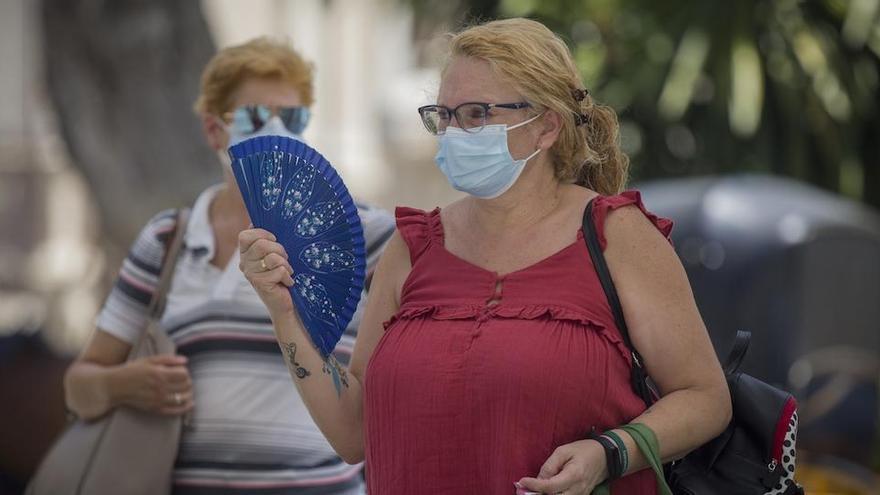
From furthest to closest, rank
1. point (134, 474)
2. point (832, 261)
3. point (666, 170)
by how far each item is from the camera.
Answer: point (666, 170) → point (832, 261) → point (134, 474)

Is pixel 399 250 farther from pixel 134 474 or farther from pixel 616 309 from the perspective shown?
pixel 134 474

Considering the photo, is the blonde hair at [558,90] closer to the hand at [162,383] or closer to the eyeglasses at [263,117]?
the eyeglasses at [263,117]

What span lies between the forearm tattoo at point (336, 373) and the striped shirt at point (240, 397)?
460 millimetres

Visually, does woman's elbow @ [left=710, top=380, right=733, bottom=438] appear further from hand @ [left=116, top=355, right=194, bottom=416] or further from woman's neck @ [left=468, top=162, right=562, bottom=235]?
hand @ [left=116, top=355, right=194, bottom=416]

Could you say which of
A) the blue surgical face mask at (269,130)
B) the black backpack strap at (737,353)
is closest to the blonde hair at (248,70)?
the blue surgical face mask at (269,130)

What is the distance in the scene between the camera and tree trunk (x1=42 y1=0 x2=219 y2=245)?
8.41 metres

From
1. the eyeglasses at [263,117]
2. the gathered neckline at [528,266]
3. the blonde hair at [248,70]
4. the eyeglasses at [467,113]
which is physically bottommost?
the gathered neckline at [528,266]

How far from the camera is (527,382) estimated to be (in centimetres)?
259

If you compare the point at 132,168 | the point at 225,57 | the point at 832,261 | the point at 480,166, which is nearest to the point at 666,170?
the point at 832,261

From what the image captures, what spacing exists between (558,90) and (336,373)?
2.17 feet

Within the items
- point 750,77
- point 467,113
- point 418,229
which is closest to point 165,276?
point 418,229

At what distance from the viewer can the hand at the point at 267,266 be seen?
2.81 metres

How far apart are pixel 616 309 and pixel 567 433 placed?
227 millimetres

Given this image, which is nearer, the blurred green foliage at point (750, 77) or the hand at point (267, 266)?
the hand at point (267, 266)
